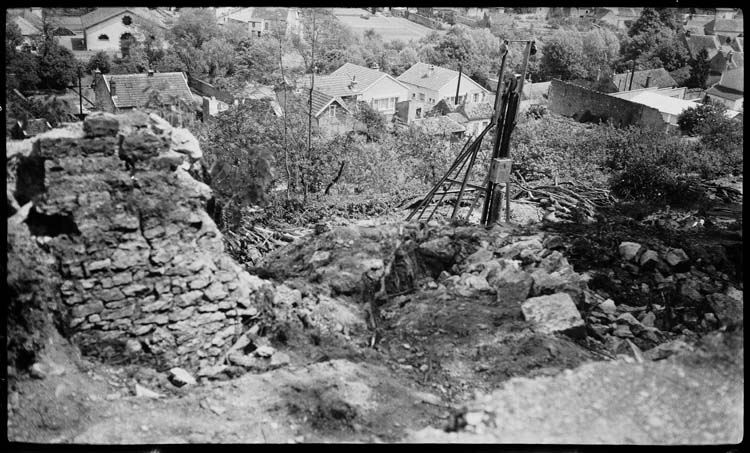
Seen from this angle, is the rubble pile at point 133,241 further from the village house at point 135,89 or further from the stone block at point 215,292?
the village house at point 135,89

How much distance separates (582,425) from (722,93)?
1944 millimetres

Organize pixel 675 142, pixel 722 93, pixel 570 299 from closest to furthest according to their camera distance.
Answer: pixel 570 299
pixel 722 93
pixel 675 142

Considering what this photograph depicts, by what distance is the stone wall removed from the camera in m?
3.85

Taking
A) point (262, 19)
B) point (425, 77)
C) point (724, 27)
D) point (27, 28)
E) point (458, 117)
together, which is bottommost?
point (458, 117)

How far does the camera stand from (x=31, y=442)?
9.57 feet

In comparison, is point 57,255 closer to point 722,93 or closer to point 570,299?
point 570,299

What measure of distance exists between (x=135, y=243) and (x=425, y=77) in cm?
172

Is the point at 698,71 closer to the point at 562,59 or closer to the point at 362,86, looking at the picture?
the point at 562,59

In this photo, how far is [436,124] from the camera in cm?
378

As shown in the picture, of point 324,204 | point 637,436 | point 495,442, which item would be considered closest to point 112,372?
point 324,204

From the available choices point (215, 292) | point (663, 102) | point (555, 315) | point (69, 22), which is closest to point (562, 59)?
point (663, 102)

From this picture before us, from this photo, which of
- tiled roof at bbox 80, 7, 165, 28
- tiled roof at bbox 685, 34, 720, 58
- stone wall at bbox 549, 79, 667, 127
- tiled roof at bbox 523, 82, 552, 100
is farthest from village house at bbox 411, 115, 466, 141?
tiled roof at bbox 80, 7, 165, 28

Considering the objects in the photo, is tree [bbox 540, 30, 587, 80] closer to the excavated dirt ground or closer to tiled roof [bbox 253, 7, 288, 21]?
the excavated dirt ground

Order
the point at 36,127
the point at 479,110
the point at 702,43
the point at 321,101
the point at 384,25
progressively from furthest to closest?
1. the point at 479,110
2. the point at 702,43
3. the point at 321,101
4. the point at 384,25
5. the point at 36,127
